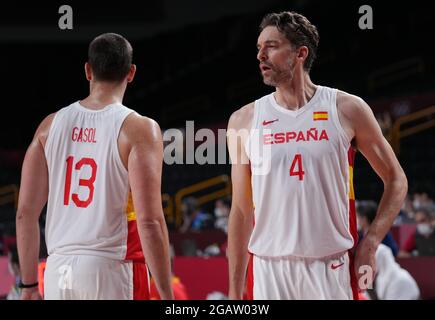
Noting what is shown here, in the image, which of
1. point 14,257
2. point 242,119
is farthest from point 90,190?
point 14,257

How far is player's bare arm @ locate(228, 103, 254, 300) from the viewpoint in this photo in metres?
3.65

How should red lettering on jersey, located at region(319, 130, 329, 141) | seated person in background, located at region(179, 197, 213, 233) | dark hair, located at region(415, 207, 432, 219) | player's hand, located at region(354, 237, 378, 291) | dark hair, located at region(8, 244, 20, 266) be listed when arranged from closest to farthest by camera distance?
player's hand, located at region(354, 237, 378, 291)
red lettering on jersey, located at region(319, 130, 329, 141)
dark hair, located at region(8, 244, 20, 266)
dark hair, located at region(415, 207, 432, 219)
seated person in background, located at region(179, 197, 213, 233)

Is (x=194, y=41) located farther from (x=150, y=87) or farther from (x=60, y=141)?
(x=60, y=141)

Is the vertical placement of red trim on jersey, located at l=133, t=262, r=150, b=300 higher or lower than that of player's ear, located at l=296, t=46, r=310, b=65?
lower

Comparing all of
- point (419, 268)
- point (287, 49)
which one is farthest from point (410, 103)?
point (287, 49)

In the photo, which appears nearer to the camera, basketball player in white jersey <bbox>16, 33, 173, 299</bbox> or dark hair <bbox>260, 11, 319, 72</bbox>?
basketball player in white jersey <bbox>16, 33, 173, 299</bbox>

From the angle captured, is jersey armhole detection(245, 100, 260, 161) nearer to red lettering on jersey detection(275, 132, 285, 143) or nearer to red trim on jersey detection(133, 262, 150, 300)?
red lettering on jersey detection(275, 132, 285, 143)

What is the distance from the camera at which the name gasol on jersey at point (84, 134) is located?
3572mm

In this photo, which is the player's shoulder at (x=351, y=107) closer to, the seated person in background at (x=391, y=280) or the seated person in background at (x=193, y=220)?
the seated person in background at (x=391, y=280)

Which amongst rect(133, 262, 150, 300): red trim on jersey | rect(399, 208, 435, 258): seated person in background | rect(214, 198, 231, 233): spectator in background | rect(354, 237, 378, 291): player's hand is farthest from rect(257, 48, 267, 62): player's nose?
rect(214, 198, 231, 233): spectator in background

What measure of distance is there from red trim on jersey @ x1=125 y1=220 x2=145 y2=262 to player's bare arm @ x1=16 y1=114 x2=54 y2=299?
17.5 inches

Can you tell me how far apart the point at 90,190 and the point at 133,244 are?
1.04 feet

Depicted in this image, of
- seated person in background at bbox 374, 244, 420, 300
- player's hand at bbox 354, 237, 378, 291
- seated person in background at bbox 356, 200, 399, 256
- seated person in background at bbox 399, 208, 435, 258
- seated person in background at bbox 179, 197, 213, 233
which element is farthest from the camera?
seated person in background at bbox 179, 197, 213, 233

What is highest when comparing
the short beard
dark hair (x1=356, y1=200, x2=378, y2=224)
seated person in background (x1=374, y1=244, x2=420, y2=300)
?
the short beard
